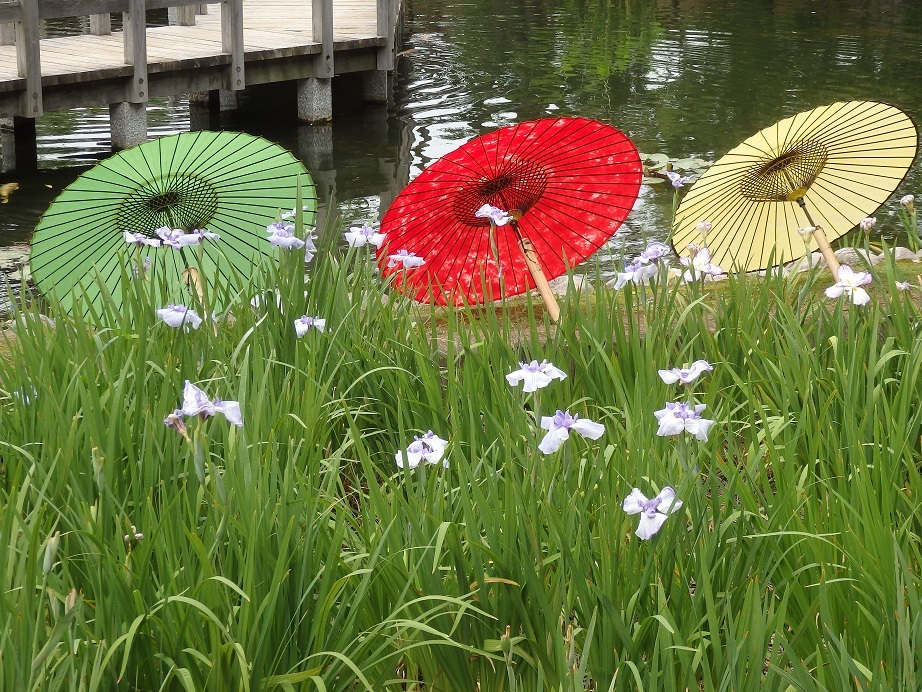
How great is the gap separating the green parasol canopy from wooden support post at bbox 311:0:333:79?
22.1ft

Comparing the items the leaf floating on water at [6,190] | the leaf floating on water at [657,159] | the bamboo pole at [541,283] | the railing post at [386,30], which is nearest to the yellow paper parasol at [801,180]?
the bamboo pole at [541,283]

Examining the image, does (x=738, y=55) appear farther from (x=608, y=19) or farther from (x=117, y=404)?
(x=117, y=404)

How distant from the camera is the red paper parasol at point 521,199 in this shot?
3176 mm

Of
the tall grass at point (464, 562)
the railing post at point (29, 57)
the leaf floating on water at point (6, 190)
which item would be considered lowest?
the leaf floating on water at point (6, 190)

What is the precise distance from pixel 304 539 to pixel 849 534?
861mm

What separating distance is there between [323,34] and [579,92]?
281 cm

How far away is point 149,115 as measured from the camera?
10.9m

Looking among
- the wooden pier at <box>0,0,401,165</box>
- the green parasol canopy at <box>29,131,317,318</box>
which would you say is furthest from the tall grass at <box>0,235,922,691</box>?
the wooden pier at <box>0,0,401,165</box>

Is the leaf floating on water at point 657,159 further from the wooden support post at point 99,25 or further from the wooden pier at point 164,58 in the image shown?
the wooden support post at point 99,25

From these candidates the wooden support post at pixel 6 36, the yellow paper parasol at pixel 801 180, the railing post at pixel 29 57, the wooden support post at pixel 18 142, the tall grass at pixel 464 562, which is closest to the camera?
the tall grass at pixel 464 562

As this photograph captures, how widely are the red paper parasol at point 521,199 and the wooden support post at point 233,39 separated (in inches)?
253

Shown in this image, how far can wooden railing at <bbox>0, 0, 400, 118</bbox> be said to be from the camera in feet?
25.4

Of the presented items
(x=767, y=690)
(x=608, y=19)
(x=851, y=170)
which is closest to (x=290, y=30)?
(x=608, y=19)

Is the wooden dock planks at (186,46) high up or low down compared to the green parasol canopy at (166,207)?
up
